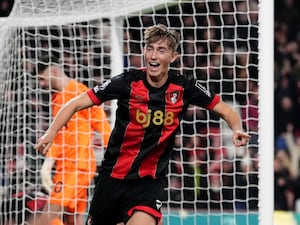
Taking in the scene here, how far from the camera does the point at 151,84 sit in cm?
624

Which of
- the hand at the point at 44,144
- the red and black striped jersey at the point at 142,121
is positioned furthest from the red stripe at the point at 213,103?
the hand at the point at 44,144

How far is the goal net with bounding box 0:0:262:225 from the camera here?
8.21 metres

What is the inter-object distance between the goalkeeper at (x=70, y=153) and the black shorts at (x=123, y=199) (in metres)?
1.83

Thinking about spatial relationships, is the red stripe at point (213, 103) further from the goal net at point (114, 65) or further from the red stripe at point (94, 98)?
the goal net at point (114, 65)

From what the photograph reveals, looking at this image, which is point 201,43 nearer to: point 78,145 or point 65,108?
point 78,145

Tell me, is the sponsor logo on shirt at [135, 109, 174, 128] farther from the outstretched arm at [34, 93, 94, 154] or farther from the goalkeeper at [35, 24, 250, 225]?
the outstretched arm at [34, 93, 94, 154]

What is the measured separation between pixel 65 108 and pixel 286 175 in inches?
282

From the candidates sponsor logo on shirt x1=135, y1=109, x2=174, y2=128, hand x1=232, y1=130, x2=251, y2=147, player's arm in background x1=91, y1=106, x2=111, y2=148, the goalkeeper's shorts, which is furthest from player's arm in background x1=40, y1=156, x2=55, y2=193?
hand x1=232, y1=130, x2=251, y2=147

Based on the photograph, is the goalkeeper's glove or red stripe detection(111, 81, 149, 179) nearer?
red stripe detection(111, 81, 149, 179)

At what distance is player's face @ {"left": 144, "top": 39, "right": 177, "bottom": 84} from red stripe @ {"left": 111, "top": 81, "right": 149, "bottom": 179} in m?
0.14

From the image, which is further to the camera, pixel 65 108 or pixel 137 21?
pixel 137 21

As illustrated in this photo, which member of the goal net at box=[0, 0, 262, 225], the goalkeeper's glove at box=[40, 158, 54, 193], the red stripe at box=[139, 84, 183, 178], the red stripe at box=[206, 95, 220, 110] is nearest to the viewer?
the red stripe at box=[139, 84, 183, 178]

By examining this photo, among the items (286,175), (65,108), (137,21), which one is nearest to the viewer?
(65,108)

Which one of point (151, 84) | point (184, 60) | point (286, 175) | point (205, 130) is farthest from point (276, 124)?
point (151, 84)
